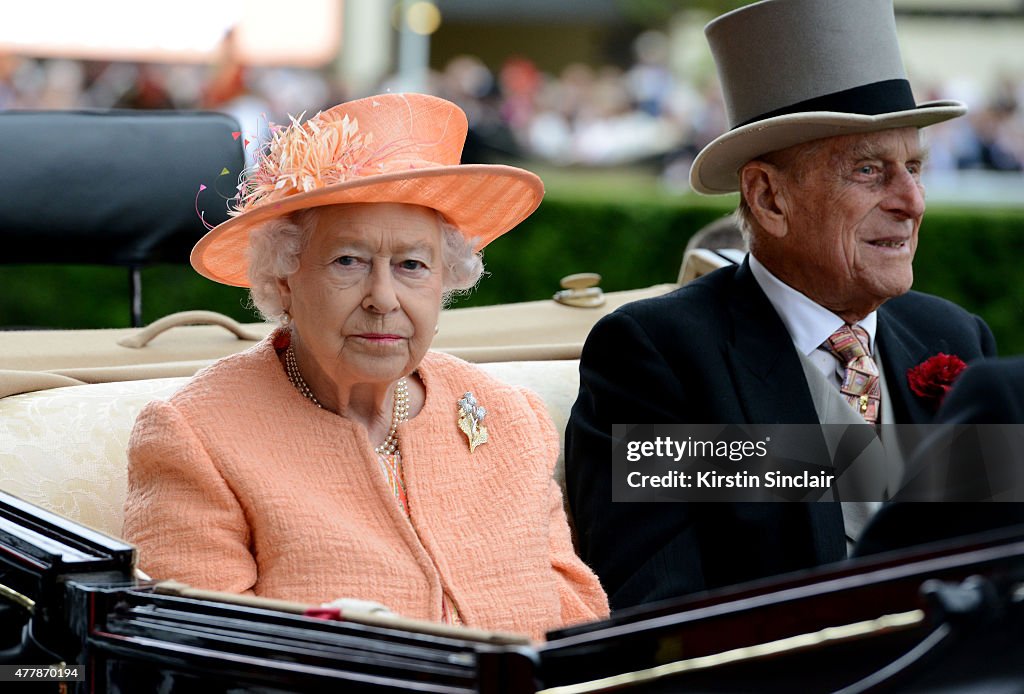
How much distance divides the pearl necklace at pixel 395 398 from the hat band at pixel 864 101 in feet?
3.16

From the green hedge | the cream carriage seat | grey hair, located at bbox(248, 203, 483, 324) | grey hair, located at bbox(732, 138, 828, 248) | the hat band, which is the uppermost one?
the green hedge

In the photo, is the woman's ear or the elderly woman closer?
the elderly woman

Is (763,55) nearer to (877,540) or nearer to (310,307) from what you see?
(310,307)

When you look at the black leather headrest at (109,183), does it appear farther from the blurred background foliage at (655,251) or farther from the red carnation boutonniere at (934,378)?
the blurred background foliage at (655,251)

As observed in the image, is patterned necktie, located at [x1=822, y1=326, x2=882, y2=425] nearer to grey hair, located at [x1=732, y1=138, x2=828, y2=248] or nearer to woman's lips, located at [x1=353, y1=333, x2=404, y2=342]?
grey hair, located at [x1=732, y1=138, x2=828, y2=248]

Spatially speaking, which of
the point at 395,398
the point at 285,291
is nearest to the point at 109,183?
the point at 285,291

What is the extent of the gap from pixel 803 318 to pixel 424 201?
0.86 meters

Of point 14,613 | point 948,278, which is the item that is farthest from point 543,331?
point 948,278

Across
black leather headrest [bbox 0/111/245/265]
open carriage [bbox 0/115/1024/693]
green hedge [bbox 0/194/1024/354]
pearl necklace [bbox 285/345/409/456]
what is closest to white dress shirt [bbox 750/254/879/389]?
pearl necklace [bbox 285/345/409/456]

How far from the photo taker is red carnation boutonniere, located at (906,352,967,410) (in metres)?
2.71

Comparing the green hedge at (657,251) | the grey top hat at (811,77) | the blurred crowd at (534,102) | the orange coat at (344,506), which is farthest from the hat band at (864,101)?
the blurred crowd at (534,102)

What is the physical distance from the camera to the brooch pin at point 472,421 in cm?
247

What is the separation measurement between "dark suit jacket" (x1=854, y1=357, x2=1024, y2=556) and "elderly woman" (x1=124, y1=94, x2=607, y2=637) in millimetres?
917

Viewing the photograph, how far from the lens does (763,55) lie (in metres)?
2.82
